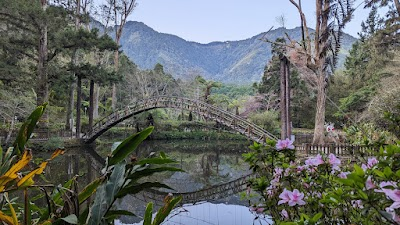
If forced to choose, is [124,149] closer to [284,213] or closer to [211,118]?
[284,213]

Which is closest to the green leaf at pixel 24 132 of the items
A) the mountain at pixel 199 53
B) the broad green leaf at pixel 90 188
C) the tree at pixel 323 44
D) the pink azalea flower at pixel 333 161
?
the broad green leaf at pixel 90 188

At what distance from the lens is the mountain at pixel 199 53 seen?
82.4 metres

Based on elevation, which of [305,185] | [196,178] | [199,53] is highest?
[199,53]

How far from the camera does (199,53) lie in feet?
326

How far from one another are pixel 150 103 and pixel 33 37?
5.33 metres

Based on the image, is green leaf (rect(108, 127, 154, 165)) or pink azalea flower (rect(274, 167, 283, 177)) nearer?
green leaf (rect(108, 127, 154, 165))

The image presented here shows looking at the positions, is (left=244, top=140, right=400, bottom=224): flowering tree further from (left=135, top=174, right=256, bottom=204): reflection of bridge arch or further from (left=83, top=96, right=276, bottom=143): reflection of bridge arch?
(left=83, top=96, right=276, bottom=143): reflection of bridge arch

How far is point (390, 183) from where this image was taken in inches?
29.1

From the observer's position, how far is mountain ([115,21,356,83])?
270 feet

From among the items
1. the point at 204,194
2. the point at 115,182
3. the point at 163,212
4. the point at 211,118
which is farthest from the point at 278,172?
the point at 211,118

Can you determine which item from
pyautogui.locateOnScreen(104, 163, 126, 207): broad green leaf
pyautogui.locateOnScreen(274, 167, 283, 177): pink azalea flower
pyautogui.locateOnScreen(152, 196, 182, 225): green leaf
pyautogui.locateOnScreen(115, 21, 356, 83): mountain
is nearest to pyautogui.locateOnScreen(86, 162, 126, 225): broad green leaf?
pyautogui.locateOnScreen(104, 163, 126, 207): broad green leaf

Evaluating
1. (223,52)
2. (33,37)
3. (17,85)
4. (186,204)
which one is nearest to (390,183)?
(186,204)

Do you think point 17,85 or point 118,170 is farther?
point 17,85

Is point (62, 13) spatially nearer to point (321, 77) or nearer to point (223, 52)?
point (321, 77)
